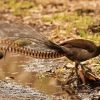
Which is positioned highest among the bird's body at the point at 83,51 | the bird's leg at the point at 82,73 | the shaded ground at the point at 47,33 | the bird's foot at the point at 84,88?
the bird's body at the point at 83,51

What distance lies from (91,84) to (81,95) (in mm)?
474

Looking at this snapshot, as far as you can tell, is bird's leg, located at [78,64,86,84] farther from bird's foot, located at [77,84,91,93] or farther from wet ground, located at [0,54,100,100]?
wet ground, located at [0,54,100,100]

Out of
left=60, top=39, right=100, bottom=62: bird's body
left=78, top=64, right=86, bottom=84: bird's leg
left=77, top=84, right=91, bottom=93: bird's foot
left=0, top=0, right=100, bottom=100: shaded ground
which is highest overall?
left=60, top=39, right=100, bottom=62: bird's body

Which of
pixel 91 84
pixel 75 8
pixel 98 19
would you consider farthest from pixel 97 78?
pixel 75 8

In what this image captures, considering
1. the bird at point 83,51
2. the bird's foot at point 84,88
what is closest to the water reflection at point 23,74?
the bird's foot at point 84,88

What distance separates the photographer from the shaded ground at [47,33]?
824cm

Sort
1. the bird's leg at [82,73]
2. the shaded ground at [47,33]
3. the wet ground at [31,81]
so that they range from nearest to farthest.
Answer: the wet ground at [31,81], the shaded ground at [47,33], the bird's leg at [82,73]

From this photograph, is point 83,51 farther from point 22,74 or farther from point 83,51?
point 22,74

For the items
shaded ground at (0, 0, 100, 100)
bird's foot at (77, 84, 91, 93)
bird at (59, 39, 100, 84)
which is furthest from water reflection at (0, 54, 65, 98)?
bird at (59, 39, 100, 84)

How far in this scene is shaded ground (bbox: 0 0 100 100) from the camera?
324 inches

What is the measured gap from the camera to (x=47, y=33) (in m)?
13.5

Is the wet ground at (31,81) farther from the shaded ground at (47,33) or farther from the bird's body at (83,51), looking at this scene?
the bird's body at (83,51)

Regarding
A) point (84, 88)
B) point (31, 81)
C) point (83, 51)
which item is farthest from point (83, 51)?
point (31, 81)

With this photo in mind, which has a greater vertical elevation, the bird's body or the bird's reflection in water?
the bird's body
